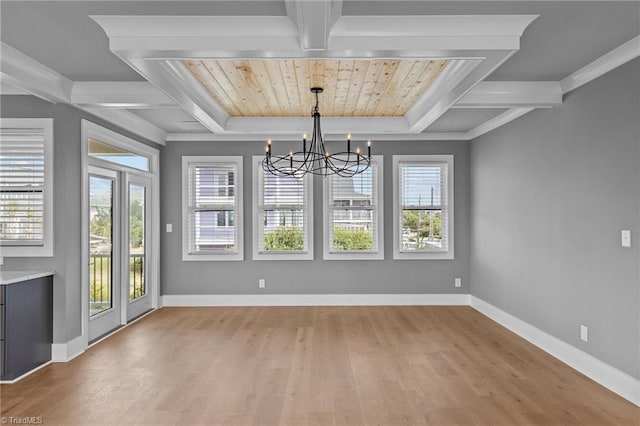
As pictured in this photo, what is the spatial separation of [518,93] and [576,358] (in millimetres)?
2582

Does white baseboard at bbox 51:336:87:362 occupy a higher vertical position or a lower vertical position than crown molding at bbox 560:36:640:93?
lower

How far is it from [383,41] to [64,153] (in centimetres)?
325

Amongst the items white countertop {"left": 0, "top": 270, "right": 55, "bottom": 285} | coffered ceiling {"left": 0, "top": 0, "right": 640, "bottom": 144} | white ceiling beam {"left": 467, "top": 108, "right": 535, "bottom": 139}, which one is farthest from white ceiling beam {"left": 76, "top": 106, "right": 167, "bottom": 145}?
white ceiling beam {"left": 467, "top": 108, "right": 535, "bottom": 139}

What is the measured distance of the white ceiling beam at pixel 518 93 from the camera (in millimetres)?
3988

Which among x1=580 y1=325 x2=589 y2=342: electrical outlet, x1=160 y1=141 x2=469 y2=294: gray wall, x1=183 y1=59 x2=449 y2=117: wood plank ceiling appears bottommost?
x1=580 y1=325 x2=589 y2=342: electrical outlet

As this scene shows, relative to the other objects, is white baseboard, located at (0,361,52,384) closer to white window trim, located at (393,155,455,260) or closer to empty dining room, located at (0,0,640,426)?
empty dining room, located at (0,0,640,426)

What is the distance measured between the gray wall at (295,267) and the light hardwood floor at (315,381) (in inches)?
46.1

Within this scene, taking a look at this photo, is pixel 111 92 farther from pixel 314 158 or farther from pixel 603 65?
pixel 603 65

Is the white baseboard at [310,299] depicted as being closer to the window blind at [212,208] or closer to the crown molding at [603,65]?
the window blind at [212,208]

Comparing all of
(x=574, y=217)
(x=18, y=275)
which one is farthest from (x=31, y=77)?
(x=574, y=217)

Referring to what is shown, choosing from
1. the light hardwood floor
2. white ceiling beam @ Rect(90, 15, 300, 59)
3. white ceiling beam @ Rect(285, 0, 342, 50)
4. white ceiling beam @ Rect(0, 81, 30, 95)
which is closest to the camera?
white ceiling beam @ Rect(285, 0, 342, 50)

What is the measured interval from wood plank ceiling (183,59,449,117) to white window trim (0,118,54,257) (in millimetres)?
1578

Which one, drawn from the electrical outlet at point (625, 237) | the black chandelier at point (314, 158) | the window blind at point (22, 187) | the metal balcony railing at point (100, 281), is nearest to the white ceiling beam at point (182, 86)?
the black chandelier at point (314, 158)

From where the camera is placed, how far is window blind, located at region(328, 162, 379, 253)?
20.9 ft
